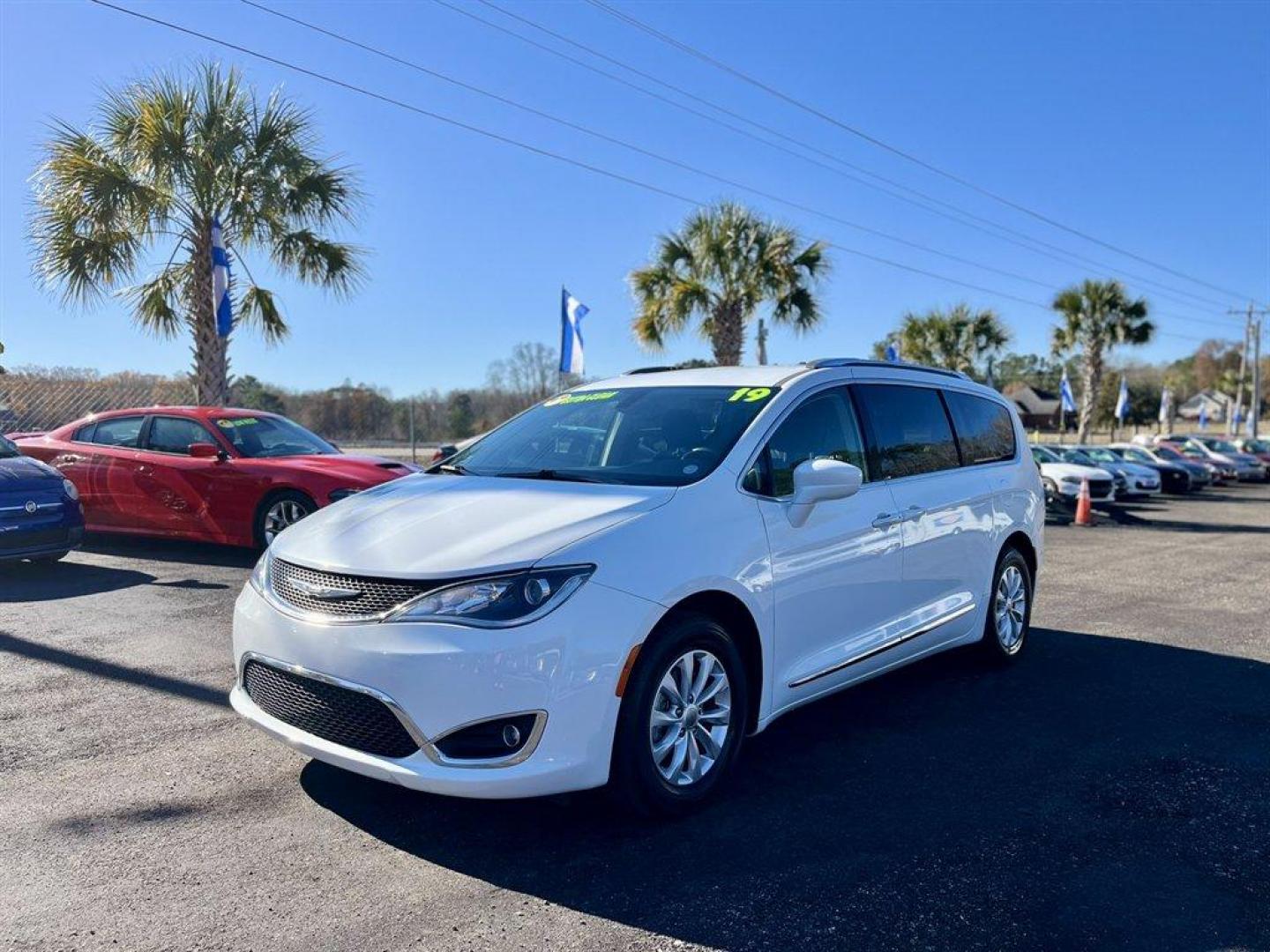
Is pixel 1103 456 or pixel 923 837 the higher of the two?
pixel 1103 456

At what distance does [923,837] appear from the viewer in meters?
3.66

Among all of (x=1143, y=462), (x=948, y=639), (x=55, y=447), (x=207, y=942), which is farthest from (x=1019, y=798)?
(x=1143, y=462)

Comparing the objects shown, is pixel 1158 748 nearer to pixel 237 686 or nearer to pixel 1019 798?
pixel 1019 798

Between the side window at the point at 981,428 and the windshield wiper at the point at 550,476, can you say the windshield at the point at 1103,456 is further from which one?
the windshield wiper at the point at 550,476

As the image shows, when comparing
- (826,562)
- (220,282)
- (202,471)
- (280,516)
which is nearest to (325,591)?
(826,562)

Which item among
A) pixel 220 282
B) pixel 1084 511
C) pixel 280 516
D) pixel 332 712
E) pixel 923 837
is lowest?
Result: pixel 923 837

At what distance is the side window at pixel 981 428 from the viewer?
595 cm

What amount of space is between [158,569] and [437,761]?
681cm

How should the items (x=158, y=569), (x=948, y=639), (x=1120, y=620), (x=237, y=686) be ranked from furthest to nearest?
(x=158, y=569) < (x=1120, y=620) < (x=948, y=639) < (x=237, y=686)

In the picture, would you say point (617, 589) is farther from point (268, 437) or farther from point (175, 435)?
point (175, 435)

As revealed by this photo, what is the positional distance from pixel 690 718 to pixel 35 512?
7102 mm

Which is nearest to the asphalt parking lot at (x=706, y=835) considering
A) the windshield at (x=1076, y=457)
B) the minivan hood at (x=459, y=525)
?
the minivan hood at (x=459, y=525)

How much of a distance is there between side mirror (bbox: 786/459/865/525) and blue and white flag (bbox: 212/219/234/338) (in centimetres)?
1172

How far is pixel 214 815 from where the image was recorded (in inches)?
147
